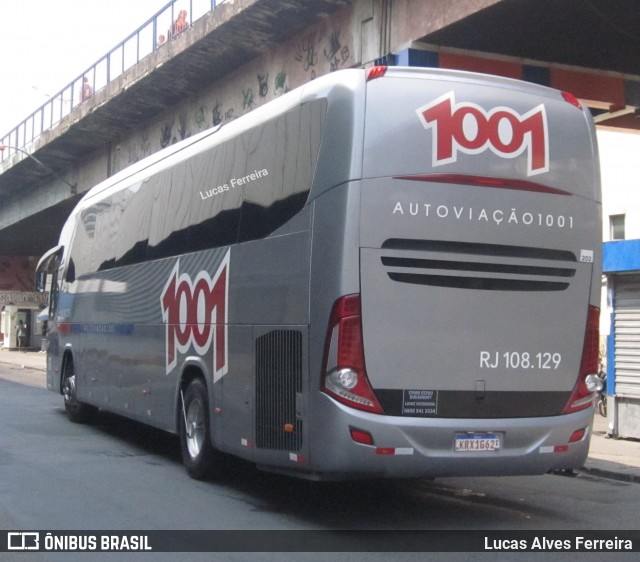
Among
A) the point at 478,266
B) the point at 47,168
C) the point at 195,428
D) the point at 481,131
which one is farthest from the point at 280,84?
the point at 47,168

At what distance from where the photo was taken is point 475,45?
1485 cm

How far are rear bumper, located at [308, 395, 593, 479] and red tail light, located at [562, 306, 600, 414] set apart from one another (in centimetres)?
45

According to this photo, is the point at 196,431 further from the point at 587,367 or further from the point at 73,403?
the point at 73,403

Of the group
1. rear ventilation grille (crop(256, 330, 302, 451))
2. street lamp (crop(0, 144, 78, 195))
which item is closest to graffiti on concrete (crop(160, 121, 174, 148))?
street lamp (crop(0, 144, 78, 195))

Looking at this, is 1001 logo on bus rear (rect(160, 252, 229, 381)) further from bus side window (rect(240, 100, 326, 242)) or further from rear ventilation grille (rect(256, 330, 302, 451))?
rear ventilation grille (rect(256, 330, 302, 451))

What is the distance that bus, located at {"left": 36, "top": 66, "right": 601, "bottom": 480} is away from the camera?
7590 mm

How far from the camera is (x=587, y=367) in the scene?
844cm

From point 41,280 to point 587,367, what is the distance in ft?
42.8

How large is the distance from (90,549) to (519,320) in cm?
395

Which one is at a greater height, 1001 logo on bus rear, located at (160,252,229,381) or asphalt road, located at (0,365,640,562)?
1001 logo on bus rear, located at (160,252,229,381)

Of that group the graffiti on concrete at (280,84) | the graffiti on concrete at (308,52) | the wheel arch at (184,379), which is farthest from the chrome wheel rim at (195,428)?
the graffiti on concrete at (280,84)

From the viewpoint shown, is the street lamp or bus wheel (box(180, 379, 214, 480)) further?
the street lamp

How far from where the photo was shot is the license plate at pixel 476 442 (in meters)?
7.72

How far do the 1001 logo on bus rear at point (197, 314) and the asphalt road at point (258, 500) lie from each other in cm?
133
